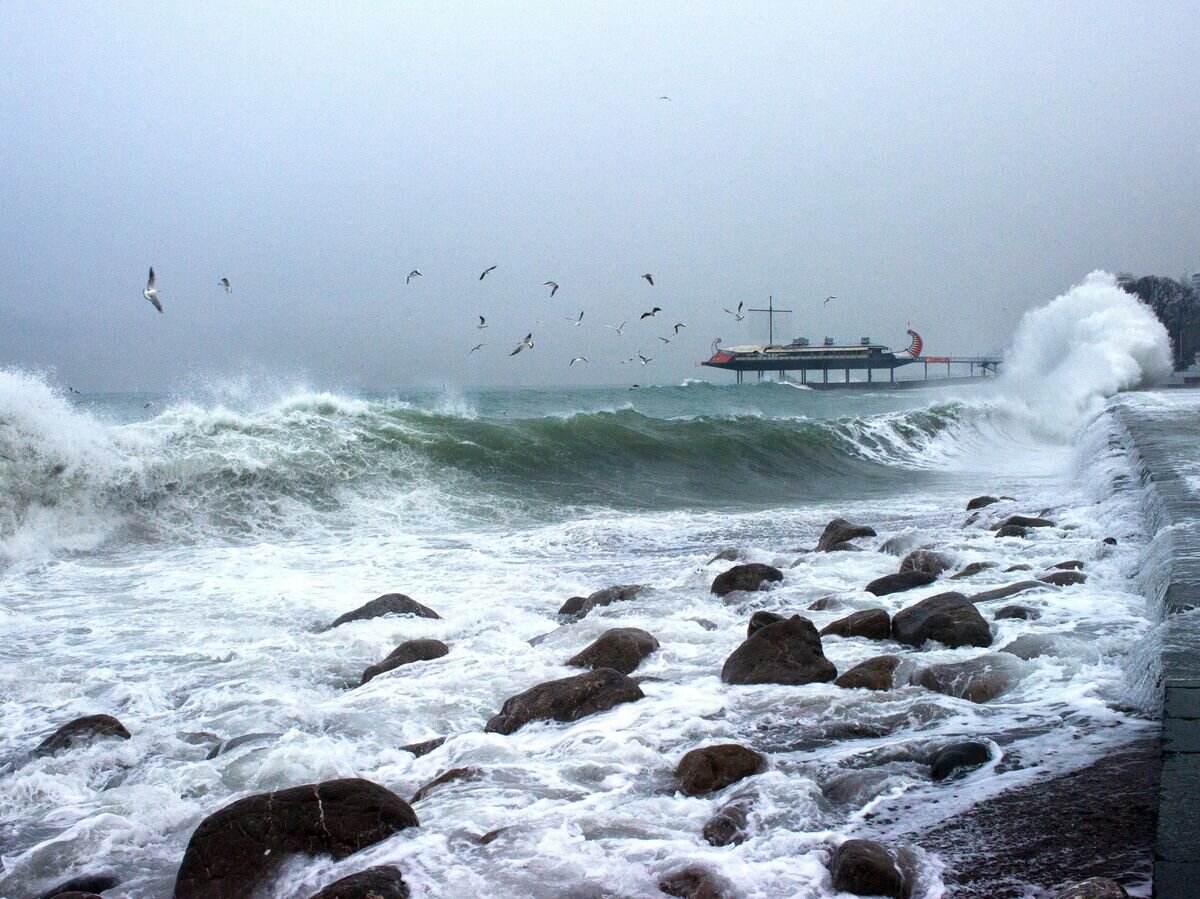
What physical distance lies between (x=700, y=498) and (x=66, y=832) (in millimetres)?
14948

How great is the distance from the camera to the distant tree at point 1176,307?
68.1 m

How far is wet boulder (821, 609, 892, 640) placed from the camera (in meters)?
6.57

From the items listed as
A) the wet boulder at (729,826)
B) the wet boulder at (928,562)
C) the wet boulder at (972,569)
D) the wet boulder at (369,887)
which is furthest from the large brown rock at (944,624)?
the wet boulder at (369,887)

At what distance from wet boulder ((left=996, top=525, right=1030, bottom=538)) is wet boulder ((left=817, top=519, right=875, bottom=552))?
4.66ft

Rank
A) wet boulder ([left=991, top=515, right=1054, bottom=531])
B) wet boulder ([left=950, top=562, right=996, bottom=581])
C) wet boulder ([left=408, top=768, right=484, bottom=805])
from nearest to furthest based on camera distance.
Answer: wet boulder ([left=408, top=768, right=484, bottom=805]) → wet boulder ([left=950, top=562, right=996, bottom=581]) → wet boulder ([left=991, top=515, right=1054, bottom=531])

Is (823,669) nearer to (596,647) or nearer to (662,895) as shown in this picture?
(596,647)

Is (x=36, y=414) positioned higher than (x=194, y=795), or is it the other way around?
(x=36, y=414)

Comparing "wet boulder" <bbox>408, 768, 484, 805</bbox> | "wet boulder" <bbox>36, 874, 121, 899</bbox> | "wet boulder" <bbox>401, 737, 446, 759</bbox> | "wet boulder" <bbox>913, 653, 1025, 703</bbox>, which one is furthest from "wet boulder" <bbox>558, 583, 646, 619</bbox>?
"wet boulder" <bbox>36, 874, 121, 899</bbox>

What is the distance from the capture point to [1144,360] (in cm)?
4150

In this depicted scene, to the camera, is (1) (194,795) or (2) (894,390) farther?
(2) (894,390)

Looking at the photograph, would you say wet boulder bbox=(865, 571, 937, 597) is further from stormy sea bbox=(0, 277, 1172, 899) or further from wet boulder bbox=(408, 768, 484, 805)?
wet boulder bbox=(408, 768, 484, 805)

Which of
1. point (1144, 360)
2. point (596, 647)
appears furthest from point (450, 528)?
point (1144, 360)

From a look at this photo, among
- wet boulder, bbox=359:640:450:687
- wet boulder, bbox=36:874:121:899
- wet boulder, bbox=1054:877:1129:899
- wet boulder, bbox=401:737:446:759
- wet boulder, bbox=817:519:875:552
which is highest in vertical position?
wet boulder, bbox=1054:877:1129:899

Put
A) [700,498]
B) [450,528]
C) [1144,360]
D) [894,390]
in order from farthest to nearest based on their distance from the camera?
[894,390] → [1144,360] → [700,498] → [450,528]
